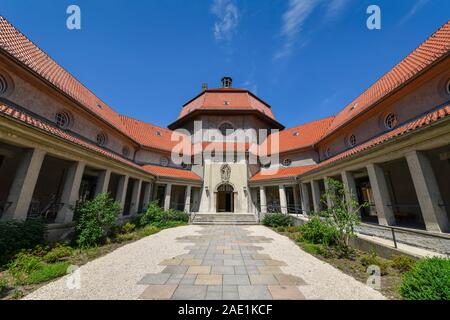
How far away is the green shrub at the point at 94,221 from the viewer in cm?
748

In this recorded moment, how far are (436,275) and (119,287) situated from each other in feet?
20.5

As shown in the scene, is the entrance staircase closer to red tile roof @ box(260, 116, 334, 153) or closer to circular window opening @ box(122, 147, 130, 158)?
red tile roof @ box(260, 116, 334, 153)

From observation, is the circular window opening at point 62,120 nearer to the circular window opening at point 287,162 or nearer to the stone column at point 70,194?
the stone column at point 70,194

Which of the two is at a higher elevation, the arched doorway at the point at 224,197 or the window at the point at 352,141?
the window at the point at 352,141

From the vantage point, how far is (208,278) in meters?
4.41

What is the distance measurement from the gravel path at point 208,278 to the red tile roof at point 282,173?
10.5 metres

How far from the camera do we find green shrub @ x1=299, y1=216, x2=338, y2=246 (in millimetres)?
7328

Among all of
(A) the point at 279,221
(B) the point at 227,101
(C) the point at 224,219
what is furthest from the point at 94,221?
(B) the point at 227,101

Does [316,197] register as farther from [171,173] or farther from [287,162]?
[171,173]

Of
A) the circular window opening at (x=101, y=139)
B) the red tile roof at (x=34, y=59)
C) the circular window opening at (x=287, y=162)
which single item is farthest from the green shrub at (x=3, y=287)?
the circular window opening at (x=287, y=162)

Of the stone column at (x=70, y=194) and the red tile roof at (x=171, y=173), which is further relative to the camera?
the red tile roof at (x=171, y=173)

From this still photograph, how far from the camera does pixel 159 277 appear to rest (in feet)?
14.6
